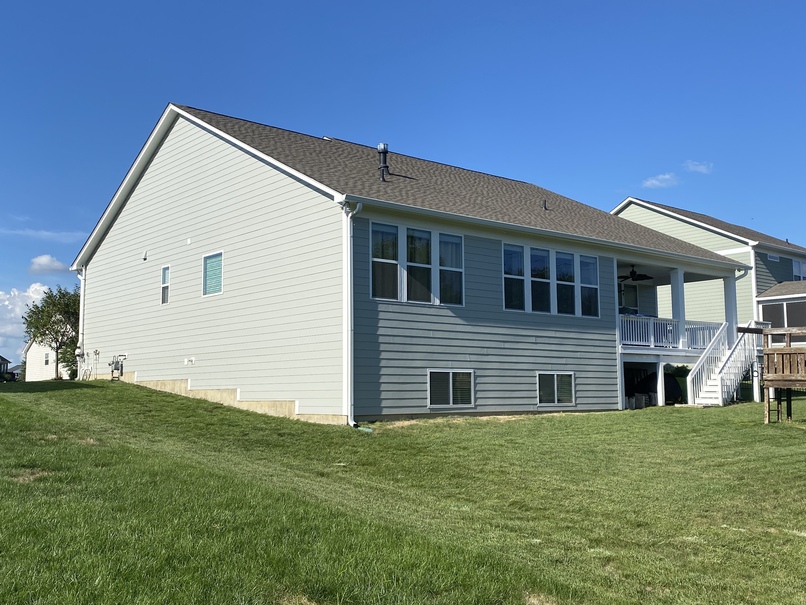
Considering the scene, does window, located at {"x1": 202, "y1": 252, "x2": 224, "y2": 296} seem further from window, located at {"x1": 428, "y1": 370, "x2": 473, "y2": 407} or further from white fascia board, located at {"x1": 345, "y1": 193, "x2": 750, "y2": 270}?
window, located at {"x1": 428, "y1": 370, "x2": 473, "y2": 407}

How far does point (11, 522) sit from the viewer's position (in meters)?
5.11

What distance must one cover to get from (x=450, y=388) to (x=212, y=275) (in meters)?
6.10

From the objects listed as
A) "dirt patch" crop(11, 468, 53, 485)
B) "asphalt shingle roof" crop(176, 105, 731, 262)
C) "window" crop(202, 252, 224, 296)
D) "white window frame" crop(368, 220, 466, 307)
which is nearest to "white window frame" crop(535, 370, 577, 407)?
"white window frame" crop(368, 220, 466, 307)

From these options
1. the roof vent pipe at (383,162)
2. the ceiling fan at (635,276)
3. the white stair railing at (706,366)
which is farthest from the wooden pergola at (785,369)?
the roof vent pipe at (383,162)

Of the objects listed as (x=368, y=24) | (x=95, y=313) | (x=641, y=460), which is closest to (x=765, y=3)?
(x=368, y=24)

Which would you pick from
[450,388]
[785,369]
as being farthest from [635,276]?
[450,388]

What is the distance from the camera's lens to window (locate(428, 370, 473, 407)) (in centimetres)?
1448

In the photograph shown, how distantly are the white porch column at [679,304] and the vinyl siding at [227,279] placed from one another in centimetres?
1021

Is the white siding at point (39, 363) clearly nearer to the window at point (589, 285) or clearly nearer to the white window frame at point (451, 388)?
the white window frame at point (451, 388)

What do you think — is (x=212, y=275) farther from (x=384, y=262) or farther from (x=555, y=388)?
(x=555, y=388)

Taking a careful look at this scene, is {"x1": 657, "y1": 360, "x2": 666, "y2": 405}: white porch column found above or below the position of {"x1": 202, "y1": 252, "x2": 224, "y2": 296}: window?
below

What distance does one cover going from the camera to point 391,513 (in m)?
6.75

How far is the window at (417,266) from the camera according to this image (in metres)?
14.0

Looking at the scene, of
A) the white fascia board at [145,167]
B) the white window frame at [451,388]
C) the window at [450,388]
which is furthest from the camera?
the white fascia board at [145,167]
